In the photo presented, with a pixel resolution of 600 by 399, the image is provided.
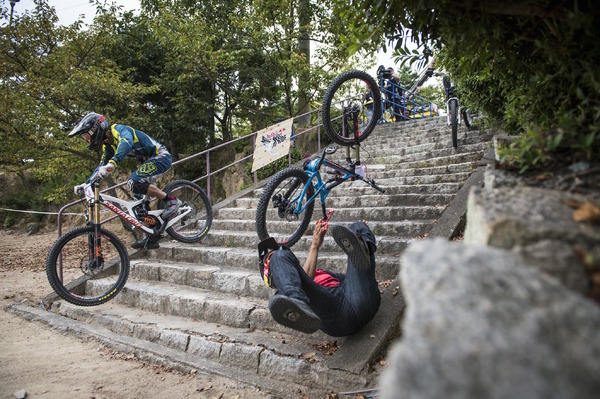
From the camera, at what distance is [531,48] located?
2.31 metres

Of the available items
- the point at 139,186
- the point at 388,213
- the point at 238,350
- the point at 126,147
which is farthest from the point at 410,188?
the point at 126,147

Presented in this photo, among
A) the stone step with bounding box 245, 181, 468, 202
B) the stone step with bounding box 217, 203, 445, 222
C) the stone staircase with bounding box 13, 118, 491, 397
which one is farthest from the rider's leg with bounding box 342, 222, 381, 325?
the stone step with bounding box 245, 181, 468, 202

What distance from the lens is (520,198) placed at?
1318 millimetres

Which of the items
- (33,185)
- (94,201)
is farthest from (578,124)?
(33,185)

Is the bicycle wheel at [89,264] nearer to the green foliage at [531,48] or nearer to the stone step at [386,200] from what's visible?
the stone step at [386,200]

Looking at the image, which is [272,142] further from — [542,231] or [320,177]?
[542,231]

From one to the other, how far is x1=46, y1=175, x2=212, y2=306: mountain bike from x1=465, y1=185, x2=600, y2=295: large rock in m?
4.24

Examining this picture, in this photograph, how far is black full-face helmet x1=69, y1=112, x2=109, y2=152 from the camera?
172 inches

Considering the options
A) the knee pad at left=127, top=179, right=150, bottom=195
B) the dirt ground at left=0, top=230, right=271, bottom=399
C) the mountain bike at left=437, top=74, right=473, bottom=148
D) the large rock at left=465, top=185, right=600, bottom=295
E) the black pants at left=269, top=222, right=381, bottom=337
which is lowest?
the dirt ground at left=0, top=230, right=271, bottom=399

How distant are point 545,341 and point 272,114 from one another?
13073 millimetres

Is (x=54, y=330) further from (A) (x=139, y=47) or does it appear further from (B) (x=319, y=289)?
(A) (x=139, y=47)

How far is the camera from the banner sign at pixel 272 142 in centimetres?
702

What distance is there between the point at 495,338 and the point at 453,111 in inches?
260

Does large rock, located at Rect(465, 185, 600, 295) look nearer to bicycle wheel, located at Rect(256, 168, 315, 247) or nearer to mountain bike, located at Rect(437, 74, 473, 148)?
bicycle wheel, located at Rect(256, 168, 315, 247)
